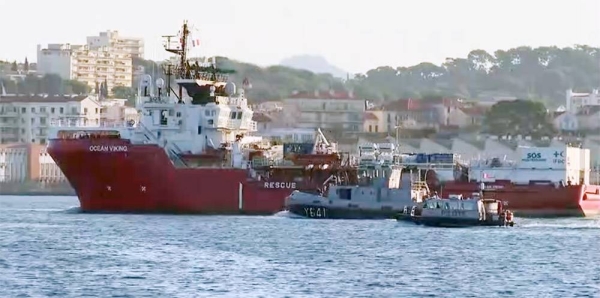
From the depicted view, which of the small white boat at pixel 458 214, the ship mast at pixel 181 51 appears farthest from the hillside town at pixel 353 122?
the small white boat at pixel 458 214

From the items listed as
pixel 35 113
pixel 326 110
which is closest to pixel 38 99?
pixel 35 113

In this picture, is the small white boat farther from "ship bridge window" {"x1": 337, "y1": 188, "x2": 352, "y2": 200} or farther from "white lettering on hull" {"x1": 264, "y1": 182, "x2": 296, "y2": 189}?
"white lettering on hull" {"x1": 264, "y1": 182, "x2": 296, "y2": 189}

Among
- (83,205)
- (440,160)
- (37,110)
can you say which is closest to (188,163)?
(83,205)

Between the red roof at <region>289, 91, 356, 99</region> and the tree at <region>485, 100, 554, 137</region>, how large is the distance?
12307 mm

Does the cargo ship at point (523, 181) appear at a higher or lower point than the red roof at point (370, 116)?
lower

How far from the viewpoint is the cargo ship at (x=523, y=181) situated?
3770 inches

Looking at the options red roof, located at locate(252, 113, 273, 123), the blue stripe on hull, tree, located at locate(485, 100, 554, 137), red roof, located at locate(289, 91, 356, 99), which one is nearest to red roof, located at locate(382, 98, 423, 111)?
red roof, located at locate(289, 91, 356, 99)

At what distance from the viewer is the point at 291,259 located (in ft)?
214

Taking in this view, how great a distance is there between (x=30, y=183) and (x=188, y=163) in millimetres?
74651

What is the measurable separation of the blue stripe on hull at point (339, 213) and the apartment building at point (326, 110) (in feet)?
214

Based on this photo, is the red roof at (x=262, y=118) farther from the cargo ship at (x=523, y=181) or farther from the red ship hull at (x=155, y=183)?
the red ship hull at (x=155, y=183)

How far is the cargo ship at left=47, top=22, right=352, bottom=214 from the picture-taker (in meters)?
94.2

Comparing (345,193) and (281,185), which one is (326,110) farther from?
(345,193)

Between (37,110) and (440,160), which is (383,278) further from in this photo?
(37,110)
